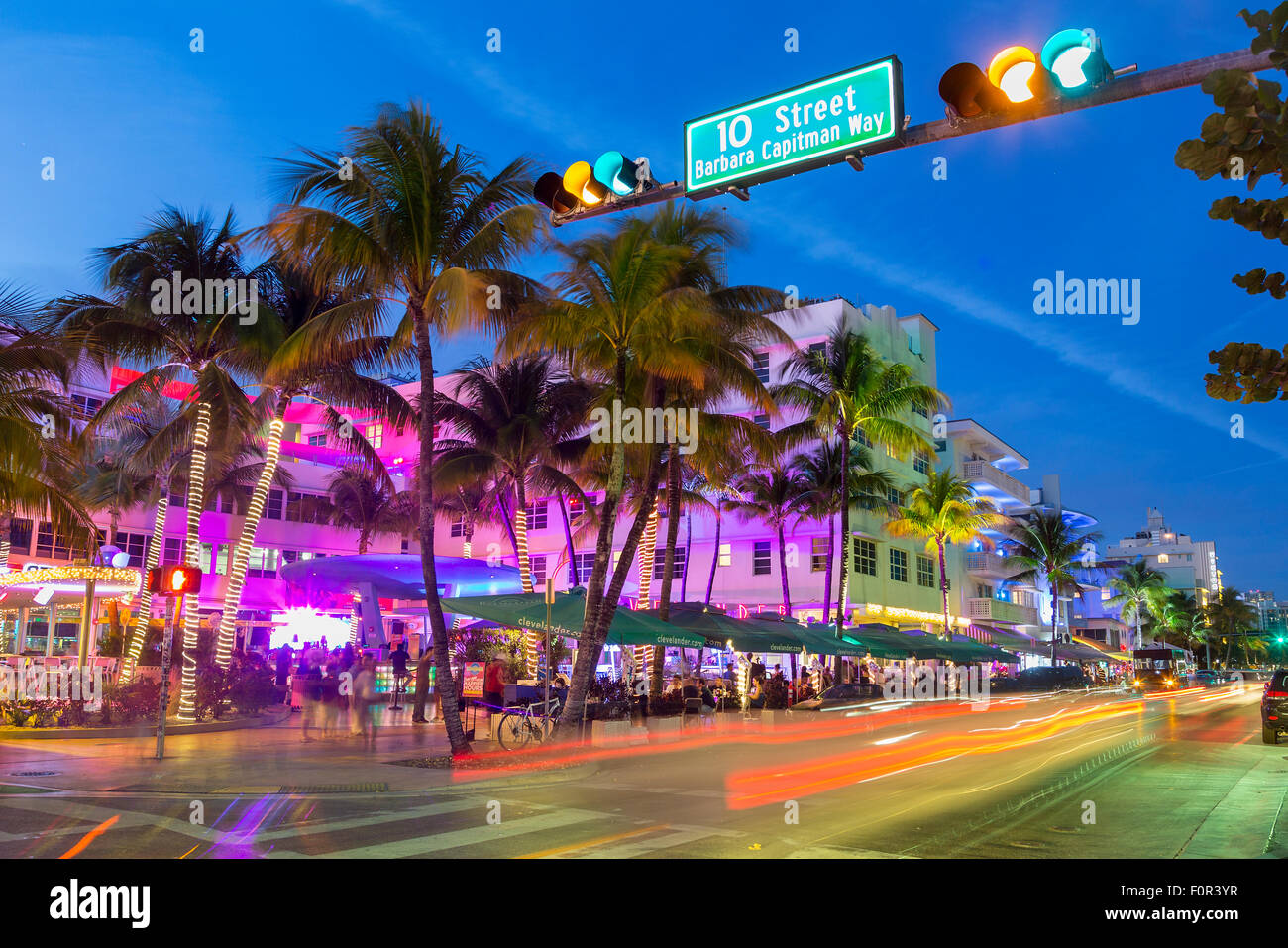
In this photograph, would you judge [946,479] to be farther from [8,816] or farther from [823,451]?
[8,816]

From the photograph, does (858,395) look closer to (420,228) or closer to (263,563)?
(420,228)

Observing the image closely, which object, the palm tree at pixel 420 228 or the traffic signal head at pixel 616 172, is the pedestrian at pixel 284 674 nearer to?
the palm tree at pixel 420 228

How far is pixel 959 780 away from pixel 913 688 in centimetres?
4061

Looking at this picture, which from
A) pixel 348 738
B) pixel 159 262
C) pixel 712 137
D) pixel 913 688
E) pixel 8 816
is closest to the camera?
pixel 712 137

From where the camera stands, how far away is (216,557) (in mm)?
46281

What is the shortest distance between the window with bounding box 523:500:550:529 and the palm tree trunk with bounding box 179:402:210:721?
30974mm

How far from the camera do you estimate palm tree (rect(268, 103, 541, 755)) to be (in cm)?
1595

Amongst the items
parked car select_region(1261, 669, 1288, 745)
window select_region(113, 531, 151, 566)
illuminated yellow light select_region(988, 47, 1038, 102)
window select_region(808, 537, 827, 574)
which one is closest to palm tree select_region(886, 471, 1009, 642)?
window select_region(808, 537, 827, 574)

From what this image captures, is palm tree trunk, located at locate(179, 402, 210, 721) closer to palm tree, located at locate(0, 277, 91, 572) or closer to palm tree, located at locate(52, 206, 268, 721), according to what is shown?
palm tree, located at locate(52, 206, 268, 721)

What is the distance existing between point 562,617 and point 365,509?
28.9 meters

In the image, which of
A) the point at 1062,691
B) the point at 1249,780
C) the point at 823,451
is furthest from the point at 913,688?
the point at 1249,780

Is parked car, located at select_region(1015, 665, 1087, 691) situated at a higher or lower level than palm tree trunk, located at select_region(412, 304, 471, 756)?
lower

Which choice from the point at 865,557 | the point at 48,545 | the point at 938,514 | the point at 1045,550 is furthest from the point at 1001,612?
the point at 48,545
